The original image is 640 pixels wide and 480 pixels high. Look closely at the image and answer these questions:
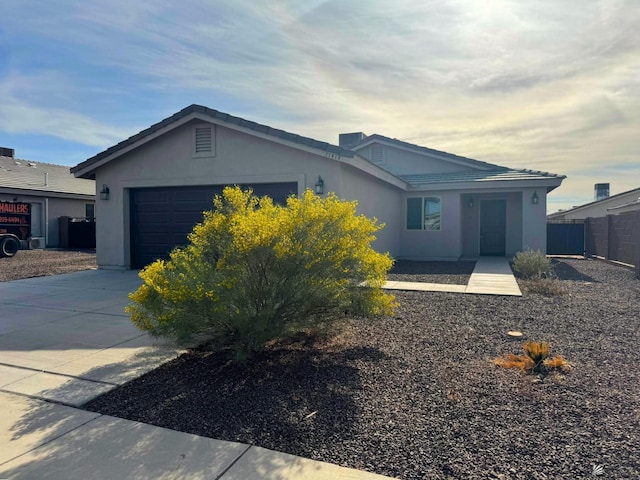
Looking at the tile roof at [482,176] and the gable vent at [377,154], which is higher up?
the gable vent at [377,154]

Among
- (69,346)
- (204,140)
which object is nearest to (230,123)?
(204,140)

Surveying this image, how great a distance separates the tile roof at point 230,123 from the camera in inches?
408

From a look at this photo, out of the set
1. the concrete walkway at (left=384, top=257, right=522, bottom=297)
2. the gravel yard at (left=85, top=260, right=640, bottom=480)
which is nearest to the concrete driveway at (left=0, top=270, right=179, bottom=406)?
the gravel yard at (left=85, top=260, right=640, bottom=480)

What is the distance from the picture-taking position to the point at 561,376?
4.36 meters

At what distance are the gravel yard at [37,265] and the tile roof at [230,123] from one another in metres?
3.78

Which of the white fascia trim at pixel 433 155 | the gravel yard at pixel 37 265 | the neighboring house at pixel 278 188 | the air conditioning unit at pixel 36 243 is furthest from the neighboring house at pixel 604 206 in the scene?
the air conditioning unit at pixel 36 243

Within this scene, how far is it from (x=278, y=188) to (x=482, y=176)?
8.80 meters

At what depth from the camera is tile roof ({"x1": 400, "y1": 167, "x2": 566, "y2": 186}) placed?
1521cm

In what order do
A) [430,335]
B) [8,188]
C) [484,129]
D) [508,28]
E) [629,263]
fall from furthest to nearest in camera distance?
[8,188] < [484,129] < [629,263] < [508,28] < [430,335]

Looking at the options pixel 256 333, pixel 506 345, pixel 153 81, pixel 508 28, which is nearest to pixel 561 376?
pixel 506 345

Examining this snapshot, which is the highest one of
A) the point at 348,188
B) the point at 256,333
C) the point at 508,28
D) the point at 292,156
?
the point at 508,28

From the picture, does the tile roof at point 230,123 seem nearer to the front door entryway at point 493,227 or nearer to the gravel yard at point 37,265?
the gravel yard at point 37,265

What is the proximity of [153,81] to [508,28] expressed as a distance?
333 inches

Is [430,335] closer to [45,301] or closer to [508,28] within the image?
[508,28]
